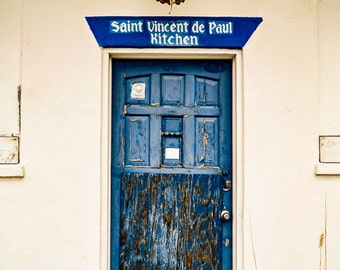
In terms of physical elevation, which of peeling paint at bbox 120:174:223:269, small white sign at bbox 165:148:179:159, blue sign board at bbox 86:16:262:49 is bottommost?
peeling paint at bbox 120:174:223:269

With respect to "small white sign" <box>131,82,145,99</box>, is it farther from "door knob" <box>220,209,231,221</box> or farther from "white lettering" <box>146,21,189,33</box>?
"door knob" <box>220,209,231,221</box>

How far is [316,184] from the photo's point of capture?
3.94 metres

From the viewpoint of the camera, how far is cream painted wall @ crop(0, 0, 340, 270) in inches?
155

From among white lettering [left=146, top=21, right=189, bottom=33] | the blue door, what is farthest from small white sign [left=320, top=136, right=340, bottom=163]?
white lettering [left=146, top=21, right=189, bottom=33]

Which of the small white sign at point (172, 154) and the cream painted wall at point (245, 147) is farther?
the small white sign at point (172, 154)

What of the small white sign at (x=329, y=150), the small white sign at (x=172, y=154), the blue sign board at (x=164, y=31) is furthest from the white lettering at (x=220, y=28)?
the small white sign at (x=329, y=150)

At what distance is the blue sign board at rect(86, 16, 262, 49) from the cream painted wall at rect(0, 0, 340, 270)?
0.24 feet

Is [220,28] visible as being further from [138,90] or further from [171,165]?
[171,165]

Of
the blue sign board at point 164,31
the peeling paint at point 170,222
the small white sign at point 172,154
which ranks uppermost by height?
the blue sign board at point 164,31

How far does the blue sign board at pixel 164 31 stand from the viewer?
3973mm

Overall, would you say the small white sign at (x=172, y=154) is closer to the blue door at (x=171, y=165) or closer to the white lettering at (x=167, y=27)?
the blue door at (x=171, y=165)

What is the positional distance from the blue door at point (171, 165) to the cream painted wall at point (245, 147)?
236 millimetres

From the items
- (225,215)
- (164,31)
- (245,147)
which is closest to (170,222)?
(225,215)

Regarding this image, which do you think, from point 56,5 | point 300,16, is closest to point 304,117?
point 300,16
